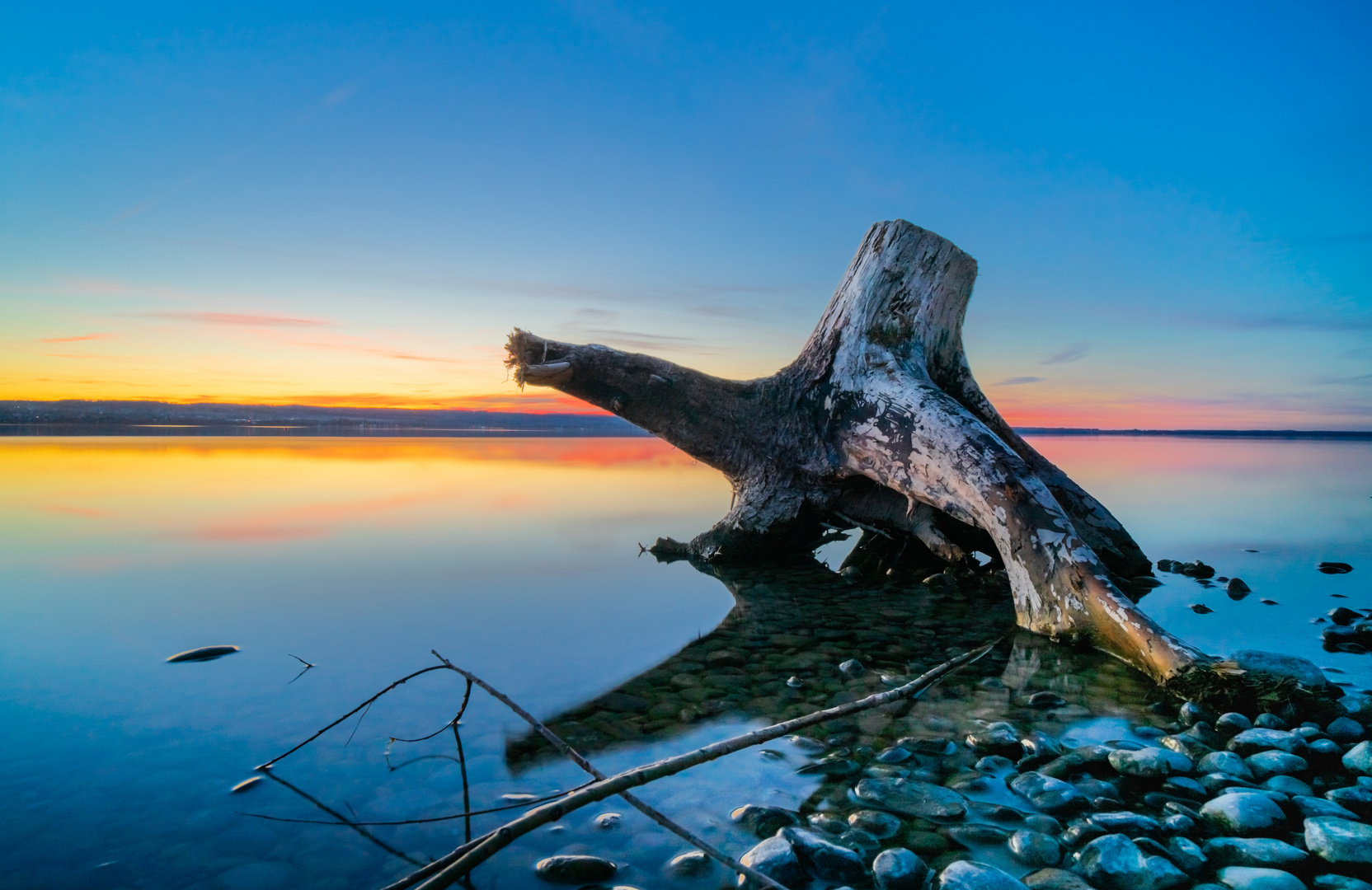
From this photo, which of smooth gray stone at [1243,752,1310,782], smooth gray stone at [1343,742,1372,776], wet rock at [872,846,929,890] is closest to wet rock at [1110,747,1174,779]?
smooth gray stone at [1243,752,1310,782]

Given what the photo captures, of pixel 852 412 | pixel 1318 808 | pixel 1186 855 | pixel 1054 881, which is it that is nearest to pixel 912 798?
pixel 1054 881

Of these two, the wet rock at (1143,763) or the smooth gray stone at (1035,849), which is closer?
the smooth gray stone at (1035,849)

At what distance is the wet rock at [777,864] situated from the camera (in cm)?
211

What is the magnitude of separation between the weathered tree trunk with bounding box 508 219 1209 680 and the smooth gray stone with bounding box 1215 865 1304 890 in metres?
3.83

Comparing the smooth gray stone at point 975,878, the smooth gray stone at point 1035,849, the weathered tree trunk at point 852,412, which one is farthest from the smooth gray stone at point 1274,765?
the weathered tree trunk at point 852,412

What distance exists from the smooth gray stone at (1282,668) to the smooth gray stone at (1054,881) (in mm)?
1999

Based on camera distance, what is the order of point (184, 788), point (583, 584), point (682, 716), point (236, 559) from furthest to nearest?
point (236, 559) → point (583, 584) → point (682, 716) → point (184, 788)

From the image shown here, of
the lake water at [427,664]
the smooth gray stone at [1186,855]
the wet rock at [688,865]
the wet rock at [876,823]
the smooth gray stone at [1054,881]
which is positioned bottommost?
the lake water at [427,664]

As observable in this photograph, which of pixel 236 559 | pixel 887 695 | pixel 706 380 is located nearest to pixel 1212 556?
pixel 706 380

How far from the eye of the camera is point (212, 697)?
371cm

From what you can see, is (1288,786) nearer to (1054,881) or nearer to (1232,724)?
(1232,724)

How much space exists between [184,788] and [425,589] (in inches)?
140

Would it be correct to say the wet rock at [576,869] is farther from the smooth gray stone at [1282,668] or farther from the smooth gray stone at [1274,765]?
the smooth gray stone at [1282,668]

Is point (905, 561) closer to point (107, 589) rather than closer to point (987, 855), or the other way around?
point (987, 855)
